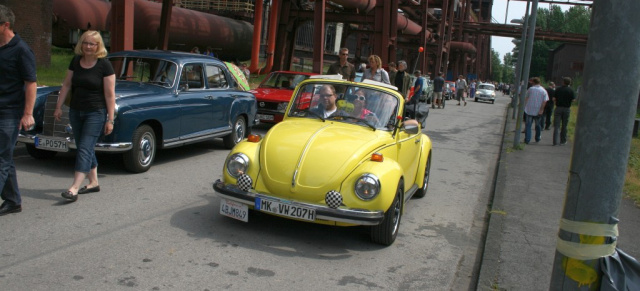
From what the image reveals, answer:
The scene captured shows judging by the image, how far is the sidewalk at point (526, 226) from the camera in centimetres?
516

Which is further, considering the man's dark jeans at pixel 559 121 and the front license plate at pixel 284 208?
the man's dark jeans at pixel 559 121

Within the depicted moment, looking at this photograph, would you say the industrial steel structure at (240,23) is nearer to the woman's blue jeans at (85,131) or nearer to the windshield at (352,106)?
the woman's blue jeans at (85,131)

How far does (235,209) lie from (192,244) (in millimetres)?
540

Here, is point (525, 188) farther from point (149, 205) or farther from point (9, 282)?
point (9, 282)

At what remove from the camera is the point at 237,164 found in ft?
18.3

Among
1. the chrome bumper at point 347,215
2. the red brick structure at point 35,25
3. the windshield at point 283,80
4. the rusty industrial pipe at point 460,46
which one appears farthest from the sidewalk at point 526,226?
the rusty industrial pipe at point 460,46

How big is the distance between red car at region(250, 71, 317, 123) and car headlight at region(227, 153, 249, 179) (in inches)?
286

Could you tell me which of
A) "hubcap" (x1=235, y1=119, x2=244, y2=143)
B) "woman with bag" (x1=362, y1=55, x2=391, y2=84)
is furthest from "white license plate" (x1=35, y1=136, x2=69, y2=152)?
"woman with bag" (x1=362, y1=55, x2=391, y2=84)

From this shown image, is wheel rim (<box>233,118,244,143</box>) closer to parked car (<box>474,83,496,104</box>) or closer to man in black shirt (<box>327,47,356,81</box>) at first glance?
man in black shirt (<box>327,47,356,81</box>)

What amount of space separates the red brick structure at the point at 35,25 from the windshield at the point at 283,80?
976 centimetres

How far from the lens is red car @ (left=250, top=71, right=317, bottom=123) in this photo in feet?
44.0

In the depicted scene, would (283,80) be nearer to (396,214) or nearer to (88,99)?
(88,99)

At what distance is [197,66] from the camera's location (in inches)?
377

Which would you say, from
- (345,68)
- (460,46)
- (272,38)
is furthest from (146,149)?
(460,46)
